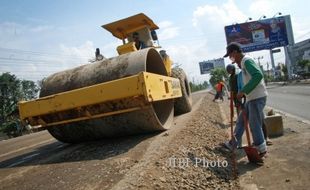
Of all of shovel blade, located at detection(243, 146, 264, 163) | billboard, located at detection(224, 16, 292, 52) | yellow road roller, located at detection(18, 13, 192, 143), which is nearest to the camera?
shovel blade, located at detection(243, 146, 264, 163)

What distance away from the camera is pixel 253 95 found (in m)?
5.52

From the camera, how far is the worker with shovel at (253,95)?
17.5ft

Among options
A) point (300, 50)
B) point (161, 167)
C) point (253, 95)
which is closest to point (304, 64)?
point (300, 50)

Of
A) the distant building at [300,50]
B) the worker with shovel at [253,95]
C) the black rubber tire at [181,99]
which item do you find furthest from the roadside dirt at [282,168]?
the distant building at [300,50]

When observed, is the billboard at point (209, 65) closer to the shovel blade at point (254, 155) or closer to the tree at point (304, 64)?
the tree at point (304, 64)

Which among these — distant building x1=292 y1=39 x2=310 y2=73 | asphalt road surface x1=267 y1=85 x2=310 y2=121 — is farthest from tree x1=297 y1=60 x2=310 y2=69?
asphalt road surface x1=267 y1=85 x2=310 y2=121

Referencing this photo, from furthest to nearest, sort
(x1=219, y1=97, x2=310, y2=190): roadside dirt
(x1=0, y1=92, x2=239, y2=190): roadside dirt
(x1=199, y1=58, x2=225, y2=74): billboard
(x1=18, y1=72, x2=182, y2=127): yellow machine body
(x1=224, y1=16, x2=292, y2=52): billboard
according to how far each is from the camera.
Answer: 1. (x1=199, y1=58, x2=225, y2=74): billboard
2. (x1=224, y1=16, x2=292, y2=52): billboard
3. (x1=18, y1=72, x2=182, y2=127): yellow machine body
4. (x1=219, y1=97, x2=310, y2=190): roadside dirt
5. (x1=0, y1=92, x2=239, y2=190): roadside dirt

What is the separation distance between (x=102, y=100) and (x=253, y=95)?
2.21 metres

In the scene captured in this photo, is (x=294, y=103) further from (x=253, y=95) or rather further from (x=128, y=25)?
(x=253, y=95)

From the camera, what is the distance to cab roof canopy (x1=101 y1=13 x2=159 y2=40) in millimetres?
9477

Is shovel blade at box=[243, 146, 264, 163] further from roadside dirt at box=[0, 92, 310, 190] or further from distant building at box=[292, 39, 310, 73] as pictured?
distant building at box=[292, 39, 310, 73]

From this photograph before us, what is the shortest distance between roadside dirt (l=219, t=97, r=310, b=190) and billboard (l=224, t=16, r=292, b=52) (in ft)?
138

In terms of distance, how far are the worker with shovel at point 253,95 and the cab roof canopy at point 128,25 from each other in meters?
4.16

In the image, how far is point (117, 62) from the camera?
673 cm
